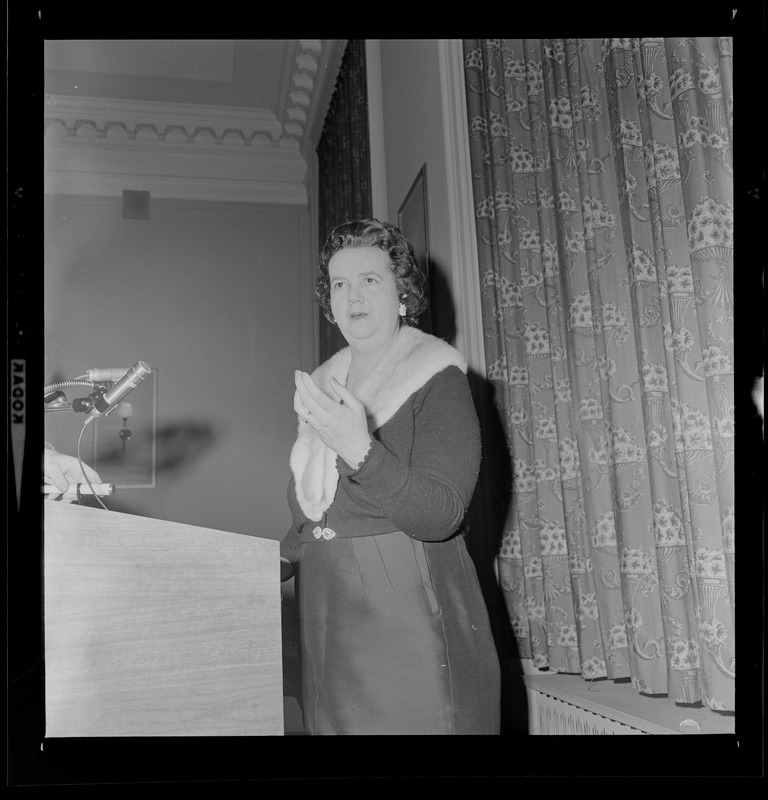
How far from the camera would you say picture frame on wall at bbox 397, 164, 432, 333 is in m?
2.14

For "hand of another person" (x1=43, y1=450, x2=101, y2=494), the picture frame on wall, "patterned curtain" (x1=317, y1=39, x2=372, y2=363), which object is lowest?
"hand of another person" (x1=43, y1=450, x2=101, y2=494)

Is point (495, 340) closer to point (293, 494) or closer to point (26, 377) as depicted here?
point (293, 494)

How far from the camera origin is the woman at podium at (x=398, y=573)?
3.75 feet

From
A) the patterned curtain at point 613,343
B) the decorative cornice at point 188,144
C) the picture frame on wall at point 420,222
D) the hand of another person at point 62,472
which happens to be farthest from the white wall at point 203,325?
the patterned curtain at point 613,343

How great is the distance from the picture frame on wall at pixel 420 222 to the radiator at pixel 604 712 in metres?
1.02

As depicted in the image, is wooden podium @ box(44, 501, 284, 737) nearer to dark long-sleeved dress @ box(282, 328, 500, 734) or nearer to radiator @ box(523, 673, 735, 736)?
dark long-sleeved dress @ box(282, 328, 500, 734)

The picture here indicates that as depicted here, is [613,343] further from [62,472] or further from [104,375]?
[62,472]

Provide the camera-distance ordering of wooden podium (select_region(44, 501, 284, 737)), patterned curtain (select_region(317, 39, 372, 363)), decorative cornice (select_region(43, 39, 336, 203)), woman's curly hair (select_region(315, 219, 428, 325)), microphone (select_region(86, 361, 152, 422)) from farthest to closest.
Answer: patterned curtain (select_region(317, 39, 372, 363)), decorative cornice (select_region(43, 39, 336, 203)), woman's curly hair (select_region(315, 219, 428, 325)), microphone (select_region(86, 361, 152, 422)), wooden podium (select_region(44, 501, 284, 737))

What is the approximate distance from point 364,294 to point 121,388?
1.56 ft

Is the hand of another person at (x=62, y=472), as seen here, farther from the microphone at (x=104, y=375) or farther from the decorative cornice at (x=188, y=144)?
the decorative cornice at (x=188, y=144)

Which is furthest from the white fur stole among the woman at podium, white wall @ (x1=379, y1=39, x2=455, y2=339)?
white wall @ (x1=379, y1=39, x2=455, y2=339)

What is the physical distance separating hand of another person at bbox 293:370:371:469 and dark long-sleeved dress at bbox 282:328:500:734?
0.04 metres
